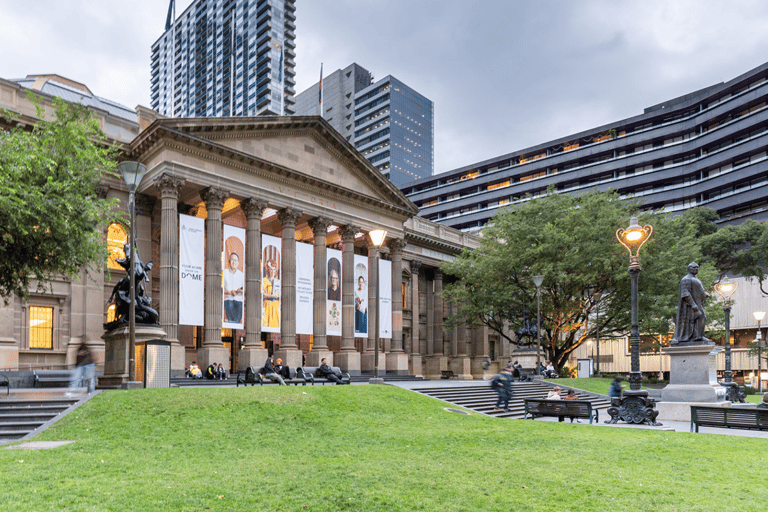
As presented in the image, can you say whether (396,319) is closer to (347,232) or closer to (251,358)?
(347,232)

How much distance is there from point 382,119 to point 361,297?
120 metres

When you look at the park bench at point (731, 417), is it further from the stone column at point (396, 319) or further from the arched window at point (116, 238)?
the stone column at point (396, 319)

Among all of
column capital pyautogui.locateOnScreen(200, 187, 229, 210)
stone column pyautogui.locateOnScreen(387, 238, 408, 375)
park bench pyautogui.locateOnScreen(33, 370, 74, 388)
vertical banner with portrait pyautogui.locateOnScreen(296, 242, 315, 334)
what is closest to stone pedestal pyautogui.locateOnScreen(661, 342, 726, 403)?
park bench pyautogui.locateOnScreen(33, 370, 74, 388)

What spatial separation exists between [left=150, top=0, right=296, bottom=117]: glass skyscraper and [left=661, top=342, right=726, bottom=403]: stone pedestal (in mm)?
104529

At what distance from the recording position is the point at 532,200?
4091 cm

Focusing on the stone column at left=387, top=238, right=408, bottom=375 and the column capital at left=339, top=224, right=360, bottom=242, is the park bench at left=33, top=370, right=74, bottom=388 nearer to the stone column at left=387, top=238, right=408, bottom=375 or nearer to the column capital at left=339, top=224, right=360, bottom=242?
the column capital at left=339, top=224, right=360, bottom=242

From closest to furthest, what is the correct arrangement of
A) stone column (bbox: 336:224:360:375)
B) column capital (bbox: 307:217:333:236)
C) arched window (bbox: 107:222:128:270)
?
arched window (bbox: 107:222:128:270), column capital (bbox: 307:217:333:236), stone column (bbox: 336:224:360:375)

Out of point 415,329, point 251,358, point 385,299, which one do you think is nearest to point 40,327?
point 251,358

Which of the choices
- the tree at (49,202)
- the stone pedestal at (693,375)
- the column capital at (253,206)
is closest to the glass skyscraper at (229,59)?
the column capital at (253,206)

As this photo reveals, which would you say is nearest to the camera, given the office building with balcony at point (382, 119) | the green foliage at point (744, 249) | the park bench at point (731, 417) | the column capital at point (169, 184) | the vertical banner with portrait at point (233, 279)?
the park bench at point (731, 417)

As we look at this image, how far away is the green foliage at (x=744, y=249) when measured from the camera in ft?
191

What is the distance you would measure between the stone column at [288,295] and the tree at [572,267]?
13.4m

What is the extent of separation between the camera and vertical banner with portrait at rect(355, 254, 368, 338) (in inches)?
1554

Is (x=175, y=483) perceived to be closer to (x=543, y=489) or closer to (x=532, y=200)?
(x=543, y=489)
